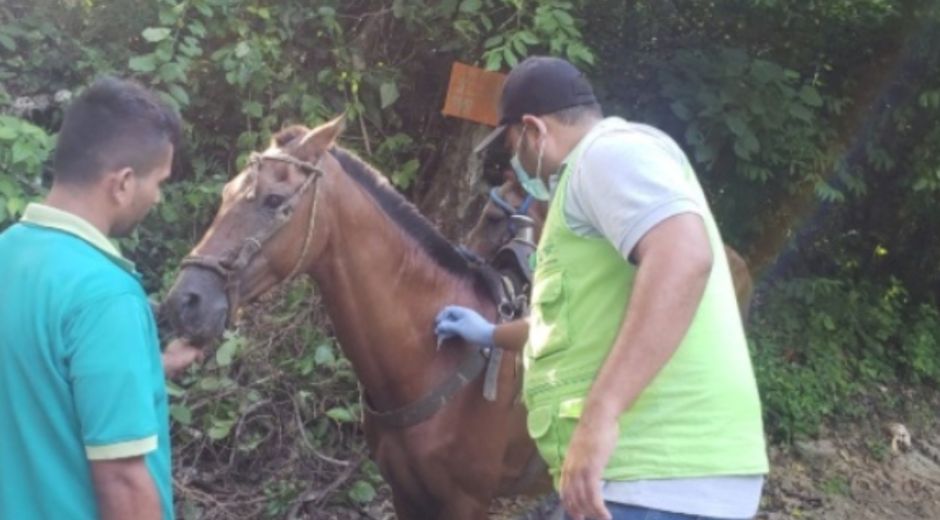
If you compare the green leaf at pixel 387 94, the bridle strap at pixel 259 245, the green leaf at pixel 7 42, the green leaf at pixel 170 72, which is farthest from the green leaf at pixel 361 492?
the green leaf at pixel 7 42

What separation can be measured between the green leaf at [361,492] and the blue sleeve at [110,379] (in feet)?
11.5

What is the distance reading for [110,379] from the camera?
2.20 meters

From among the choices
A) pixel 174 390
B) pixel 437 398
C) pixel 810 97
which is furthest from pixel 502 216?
pixel 810 97

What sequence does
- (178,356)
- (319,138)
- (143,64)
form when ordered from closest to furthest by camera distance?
(178,356), (319,138), (143,64)

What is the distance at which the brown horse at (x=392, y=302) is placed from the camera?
13.0 feet

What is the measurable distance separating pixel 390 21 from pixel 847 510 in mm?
4262

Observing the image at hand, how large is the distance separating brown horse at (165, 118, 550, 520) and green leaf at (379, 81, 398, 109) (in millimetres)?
2968

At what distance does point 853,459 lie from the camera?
825 cm

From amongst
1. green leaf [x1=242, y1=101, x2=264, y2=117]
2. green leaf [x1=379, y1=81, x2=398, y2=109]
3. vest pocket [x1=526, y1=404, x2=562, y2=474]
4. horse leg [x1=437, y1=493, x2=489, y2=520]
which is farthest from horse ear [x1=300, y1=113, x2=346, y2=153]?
green leaf [x1=379, y1=81, x2=398, y2=109]

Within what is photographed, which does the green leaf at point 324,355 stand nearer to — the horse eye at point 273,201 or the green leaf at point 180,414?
the green leaf at point 180,414

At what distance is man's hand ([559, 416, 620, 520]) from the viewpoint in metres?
2.36

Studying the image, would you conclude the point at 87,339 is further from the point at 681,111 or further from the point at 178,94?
the point at 681,111

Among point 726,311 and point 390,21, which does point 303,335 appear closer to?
point 390,21

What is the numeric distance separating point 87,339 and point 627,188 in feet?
3.62
